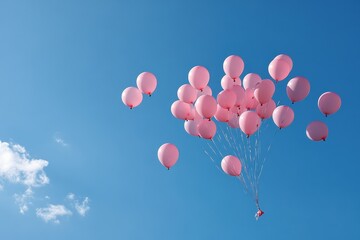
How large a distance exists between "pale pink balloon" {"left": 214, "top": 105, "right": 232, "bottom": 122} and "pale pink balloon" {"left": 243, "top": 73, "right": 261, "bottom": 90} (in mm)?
958

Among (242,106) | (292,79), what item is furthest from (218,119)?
(292,79)

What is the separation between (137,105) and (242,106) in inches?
Answer: 124

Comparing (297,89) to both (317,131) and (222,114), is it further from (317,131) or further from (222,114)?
(222,114)

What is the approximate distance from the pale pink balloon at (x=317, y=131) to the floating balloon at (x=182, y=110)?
136 inches

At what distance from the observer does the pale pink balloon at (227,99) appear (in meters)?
11.9

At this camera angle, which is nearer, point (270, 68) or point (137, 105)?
point (270, 68)

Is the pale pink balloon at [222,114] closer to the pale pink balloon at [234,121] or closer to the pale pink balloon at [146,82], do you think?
the pale pink balloon at [234,121]

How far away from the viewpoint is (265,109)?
40.3 ft

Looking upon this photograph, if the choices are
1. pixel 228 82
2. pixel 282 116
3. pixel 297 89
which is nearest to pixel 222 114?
pixel 228 82

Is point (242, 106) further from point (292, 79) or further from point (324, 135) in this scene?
point (324, 135)

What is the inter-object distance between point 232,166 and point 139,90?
11.7ft

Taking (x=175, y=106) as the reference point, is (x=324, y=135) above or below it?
below

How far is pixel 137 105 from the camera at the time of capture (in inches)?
518

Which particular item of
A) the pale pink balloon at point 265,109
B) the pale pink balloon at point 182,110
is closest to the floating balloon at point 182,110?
the pale pink balloon at point 182,110
